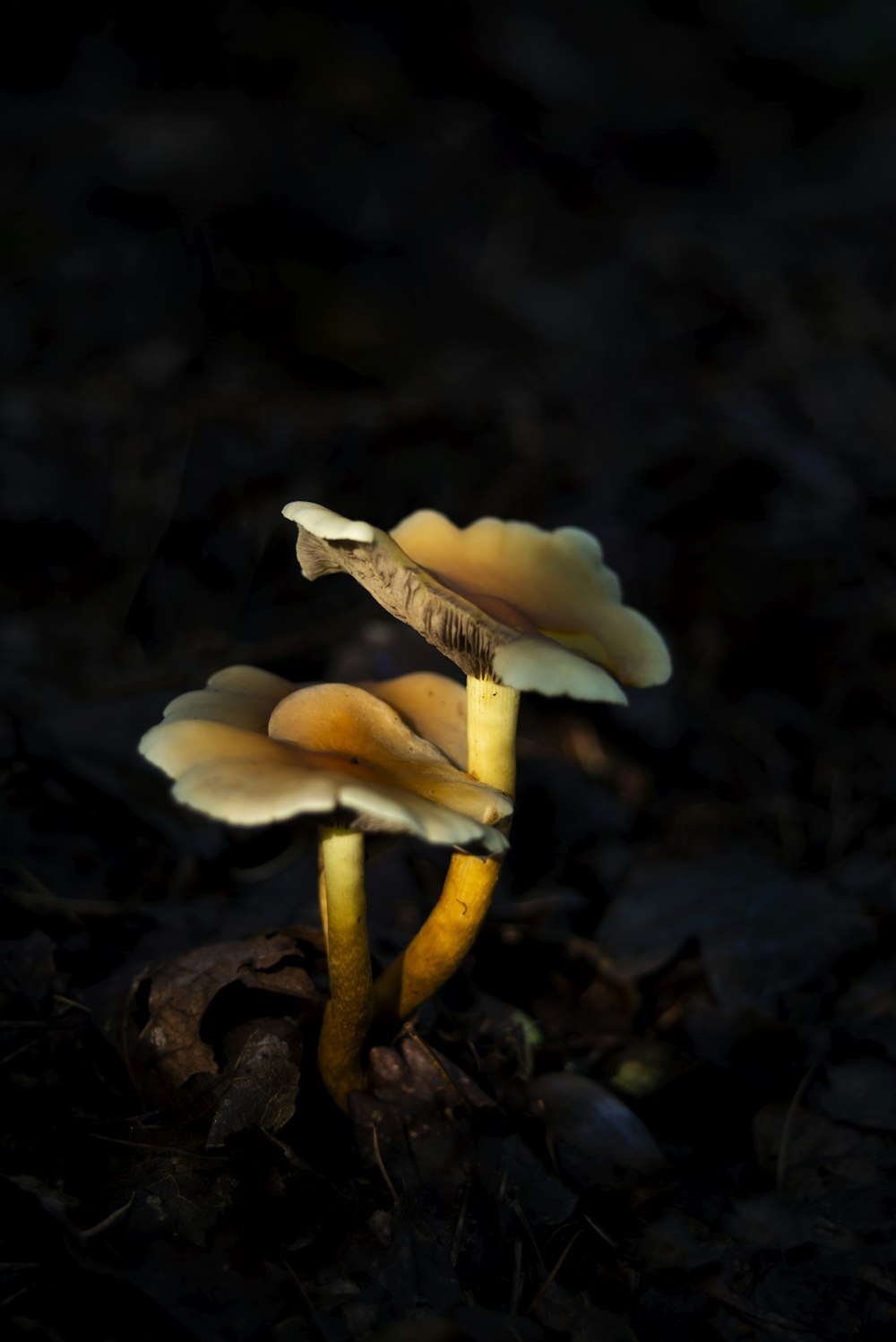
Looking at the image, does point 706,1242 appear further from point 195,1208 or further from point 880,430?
point 880,430

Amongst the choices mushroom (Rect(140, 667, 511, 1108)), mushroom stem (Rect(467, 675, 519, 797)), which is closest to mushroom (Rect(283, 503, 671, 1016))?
mushroom stem (Rect(467, 675, 519, 797))

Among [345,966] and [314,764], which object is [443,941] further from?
[314,764]

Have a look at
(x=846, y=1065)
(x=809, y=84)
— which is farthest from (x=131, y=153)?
(x=846, y=1065)

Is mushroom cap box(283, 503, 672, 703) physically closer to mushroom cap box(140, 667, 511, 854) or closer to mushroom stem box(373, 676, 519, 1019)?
mushroom stem box(373, 676, 519, 1019)

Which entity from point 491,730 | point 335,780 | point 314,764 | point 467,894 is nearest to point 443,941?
point 467,894

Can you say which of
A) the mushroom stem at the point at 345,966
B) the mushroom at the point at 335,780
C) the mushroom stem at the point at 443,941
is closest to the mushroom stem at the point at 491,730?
the mushroom at the point at 335,780

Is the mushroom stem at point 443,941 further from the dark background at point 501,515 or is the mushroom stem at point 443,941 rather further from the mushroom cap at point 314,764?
the mushroom cap at point 314,764
